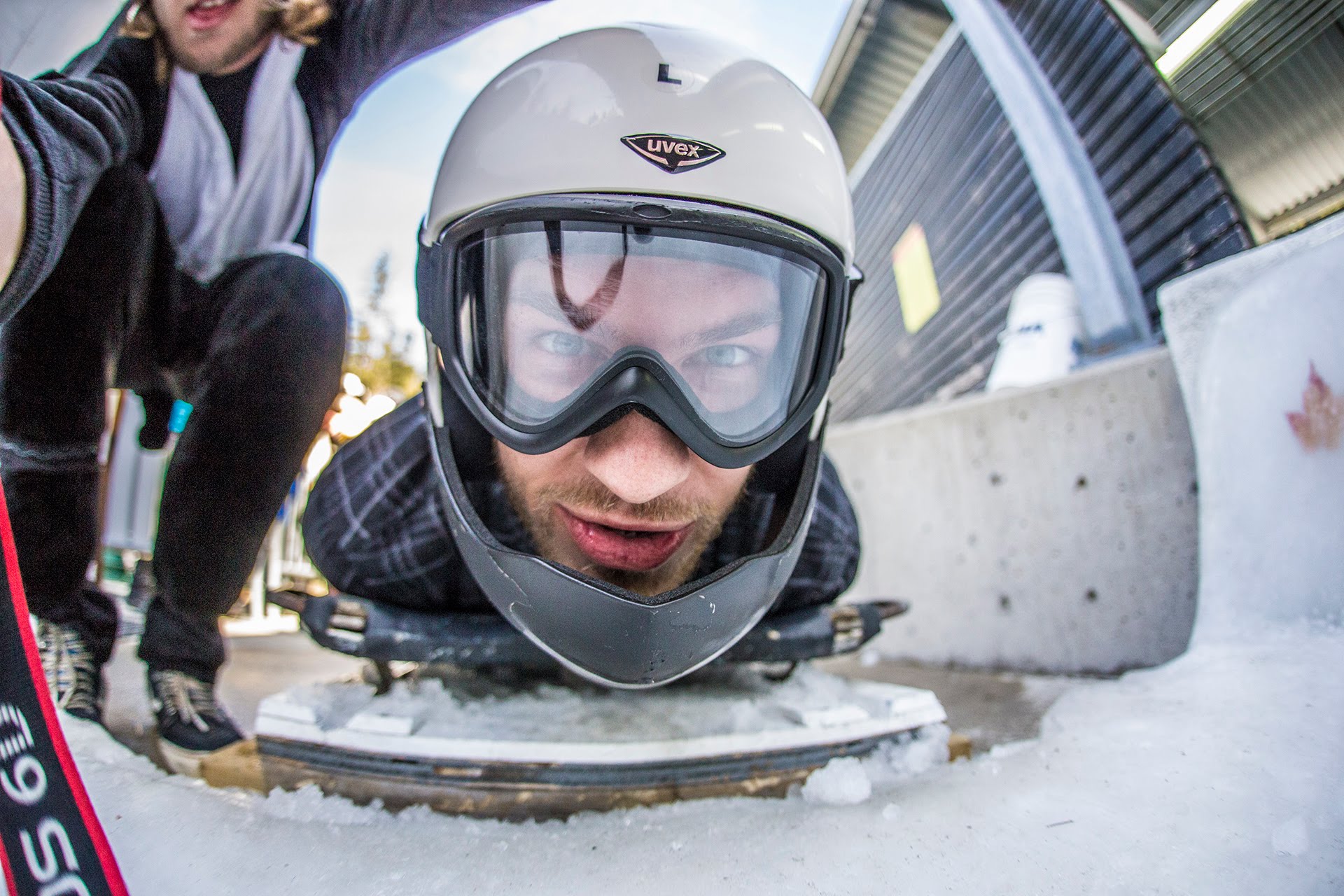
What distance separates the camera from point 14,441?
602 mm

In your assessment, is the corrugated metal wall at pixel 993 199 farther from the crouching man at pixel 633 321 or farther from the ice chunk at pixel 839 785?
the ice chunk at pixel 839 785

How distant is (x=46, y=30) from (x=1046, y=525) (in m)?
1.79

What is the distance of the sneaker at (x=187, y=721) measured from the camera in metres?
0.79

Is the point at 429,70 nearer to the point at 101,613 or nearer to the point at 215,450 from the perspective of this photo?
the point at 215,450

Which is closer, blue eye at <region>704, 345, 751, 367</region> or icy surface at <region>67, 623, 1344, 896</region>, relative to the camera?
icy surface at <region>67, 623, 1344, 896</region>

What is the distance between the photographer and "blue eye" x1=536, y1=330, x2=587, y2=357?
77cm

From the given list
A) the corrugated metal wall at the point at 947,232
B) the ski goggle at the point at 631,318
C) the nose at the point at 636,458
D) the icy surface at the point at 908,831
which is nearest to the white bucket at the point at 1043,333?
the corrugated metal wall at the point at 947,232

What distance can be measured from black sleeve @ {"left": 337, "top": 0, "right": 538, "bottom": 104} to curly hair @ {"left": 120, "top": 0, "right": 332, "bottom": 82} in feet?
0.08

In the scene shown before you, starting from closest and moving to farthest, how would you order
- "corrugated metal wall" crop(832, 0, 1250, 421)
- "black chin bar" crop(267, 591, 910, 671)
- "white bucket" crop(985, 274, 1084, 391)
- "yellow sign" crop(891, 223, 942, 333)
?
"black chin bar" crop(267, 591, 910, 671), "corrugated metal wall" crop(832, 0, 1250, 421), "white bucket" crop(985, 274, 1084, 391), "yellow sign" crop(891, 223, 942, 333)

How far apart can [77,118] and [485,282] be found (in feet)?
1.29

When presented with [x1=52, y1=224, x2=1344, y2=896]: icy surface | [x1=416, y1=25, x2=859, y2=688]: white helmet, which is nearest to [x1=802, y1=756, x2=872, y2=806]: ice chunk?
[x1=52, y1=224, x2=1344, y2=896]: icy surface

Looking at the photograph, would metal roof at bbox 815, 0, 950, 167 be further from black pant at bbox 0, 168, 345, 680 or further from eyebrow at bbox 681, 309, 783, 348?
black pant at bbox 0, 168, 345, 680

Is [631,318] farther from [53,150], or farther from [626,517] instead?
[53,150]

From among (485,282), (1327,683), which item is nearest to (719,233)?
(485,282)
